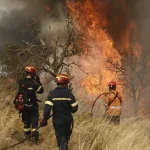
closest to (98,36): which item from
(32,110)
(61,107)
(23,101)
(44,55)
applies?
(44,55)

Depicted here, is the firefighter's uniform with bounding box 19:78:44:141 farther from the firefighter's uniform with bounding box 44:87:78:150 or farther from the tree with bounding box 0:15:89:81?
the tree with bounding box 0:15:89:81

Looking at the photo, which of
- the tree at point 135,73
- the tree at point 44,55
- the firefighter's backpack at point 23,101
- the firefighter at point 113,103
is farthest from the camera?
the tree at point 135,73

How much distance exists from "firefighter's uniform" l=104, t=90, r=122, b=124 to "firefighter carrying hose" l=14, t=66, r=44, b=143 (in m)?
2.48

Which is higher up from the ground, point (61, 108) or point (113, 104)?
point (61, 108)

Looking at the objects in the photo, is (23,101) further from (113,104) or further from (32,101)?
(113,104)

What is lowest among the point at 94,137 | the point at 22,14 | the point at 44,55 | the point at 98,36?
the point at 94,137

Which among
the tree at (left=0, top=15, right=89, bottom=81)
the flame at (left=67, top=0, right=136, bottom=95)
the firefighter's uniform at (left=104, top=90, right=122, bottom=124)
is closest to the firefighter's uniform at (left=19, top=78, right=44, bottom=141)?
the firefighter's uniform at (left=104, top=90, right=122, bottom=124)

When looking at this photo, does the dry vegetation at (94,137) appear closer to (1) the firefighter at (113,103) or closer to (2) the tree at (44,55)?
(1) the firefighter at (113,103)

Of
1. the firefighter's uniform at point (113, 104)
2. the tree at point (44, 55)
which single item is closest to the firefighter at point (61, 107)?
the firefighter's uniform at point (113, 104)

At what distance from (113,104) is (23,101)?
9.86 ft

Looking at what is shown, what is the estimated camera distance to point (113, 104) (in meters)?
8.40

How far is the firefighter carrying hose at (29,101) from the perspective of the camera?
638 centimetres

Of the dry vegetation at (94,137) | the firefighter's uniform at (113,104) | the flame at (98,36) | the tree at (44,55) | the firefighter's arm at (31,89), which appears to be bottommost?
the dry vegetation at (94,137)

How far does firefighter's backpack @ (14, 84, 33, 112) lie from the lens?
20.9 feet
